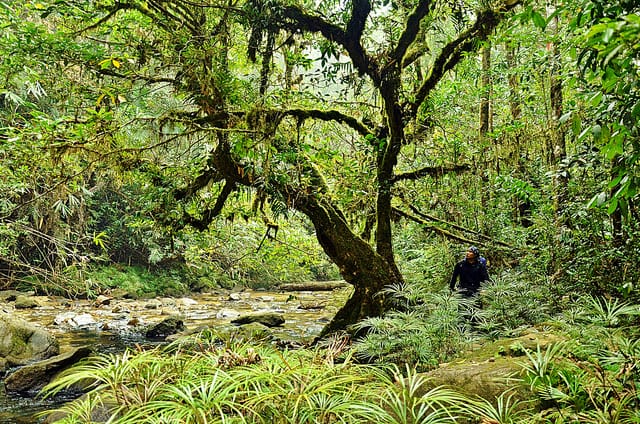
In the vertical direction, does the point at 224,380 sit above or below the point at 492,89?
below

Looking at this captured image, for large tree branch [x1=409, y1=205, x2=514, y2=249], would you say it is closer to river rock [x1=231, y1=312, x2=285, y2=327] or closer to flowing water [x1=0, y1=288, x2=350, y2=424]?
flowing water [x1=0, y1=288, x2=350, y2=424]

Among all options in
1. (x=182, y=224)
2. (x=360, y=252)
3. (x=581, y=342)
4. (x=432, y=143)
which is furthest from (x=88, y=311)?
(x=581, y=342)

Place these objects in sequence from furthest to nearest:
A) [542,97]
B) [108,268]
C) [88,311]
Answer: [108,268] → [88,311] → [542,97]

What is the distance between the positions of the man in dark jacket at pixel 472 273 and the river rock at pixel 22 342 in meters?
6.88

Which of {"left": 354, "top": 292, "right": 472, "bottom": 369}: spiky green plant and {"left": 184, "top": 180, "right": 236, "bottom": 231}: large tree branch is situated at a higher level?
{"left": 184, "top": 180, "right": 236, "bottom": 231}: large tree branch

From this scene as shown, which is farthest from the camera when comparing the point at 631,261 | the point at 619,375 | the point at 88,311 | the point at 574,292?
the point at 88,311

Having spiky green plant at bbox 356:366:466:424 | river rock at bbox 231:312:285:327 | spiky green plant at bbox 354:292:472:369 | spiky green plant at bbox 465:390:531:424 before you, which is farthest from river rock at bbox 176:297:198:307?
spiky green plant at bbox 465:390:531:424

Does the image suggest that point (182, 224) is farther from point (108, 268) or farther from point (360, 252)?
point (108, 268)

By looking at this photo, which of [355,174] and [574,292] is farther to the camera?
[355,174]

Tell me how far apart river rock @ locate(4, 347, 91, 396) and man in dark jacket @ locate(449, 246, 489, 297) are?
6.07 m

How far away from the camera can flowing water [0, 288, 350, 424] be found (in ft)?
19.5

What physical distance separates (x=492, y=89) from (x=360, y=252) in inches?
162

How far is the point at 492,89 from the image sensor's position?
836 centimetres

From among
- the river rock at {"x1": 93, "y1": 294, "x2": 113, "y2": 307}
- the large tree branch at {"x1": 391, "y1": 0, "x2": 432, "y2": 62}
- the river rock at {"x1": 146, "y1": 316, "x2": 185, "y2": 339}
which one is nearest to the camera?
the large tree branch at {"x1": 391, "y1": 0, "x2": 432, "y2": 62}
